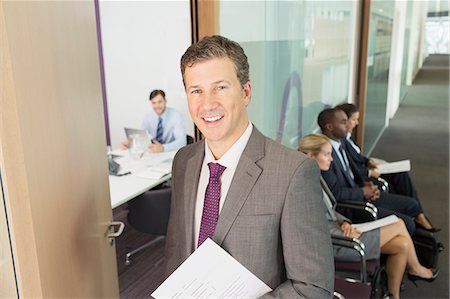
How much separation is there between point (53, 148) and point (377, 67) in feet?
20.1

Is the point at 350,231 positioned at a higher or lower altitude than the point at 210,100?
lower

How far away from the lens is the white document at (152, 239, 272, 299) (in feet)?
3.90

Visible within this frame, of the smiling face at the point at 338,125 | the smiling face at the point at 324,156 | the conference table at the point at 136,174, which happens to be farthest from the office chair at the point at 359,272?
the conference table at the point at 136,174

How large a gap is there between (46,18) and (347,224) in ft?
7.06

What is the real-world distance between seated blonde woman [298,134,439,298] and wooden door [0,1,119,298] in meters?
1.59

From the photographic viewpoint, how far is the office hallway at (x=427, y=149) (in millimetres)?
3458

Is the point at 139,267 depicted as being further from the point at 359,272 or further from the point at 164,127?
the point at 359,272

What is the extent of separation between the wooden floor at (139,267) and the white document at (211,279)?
1.84m

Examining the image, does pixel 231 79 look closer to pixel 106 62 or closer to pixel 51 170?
pixel 51 170

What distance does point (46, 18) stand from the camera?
1176mm

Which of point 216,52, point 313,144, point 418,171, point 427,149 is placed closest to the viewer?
point 216,52

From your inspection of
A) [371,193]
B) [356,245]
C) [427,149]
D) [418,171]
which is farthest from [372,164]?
[427,149]

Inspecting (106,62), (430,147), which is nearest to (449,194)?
(430,147)

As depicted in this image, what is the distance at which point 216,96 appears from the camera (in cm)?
120
